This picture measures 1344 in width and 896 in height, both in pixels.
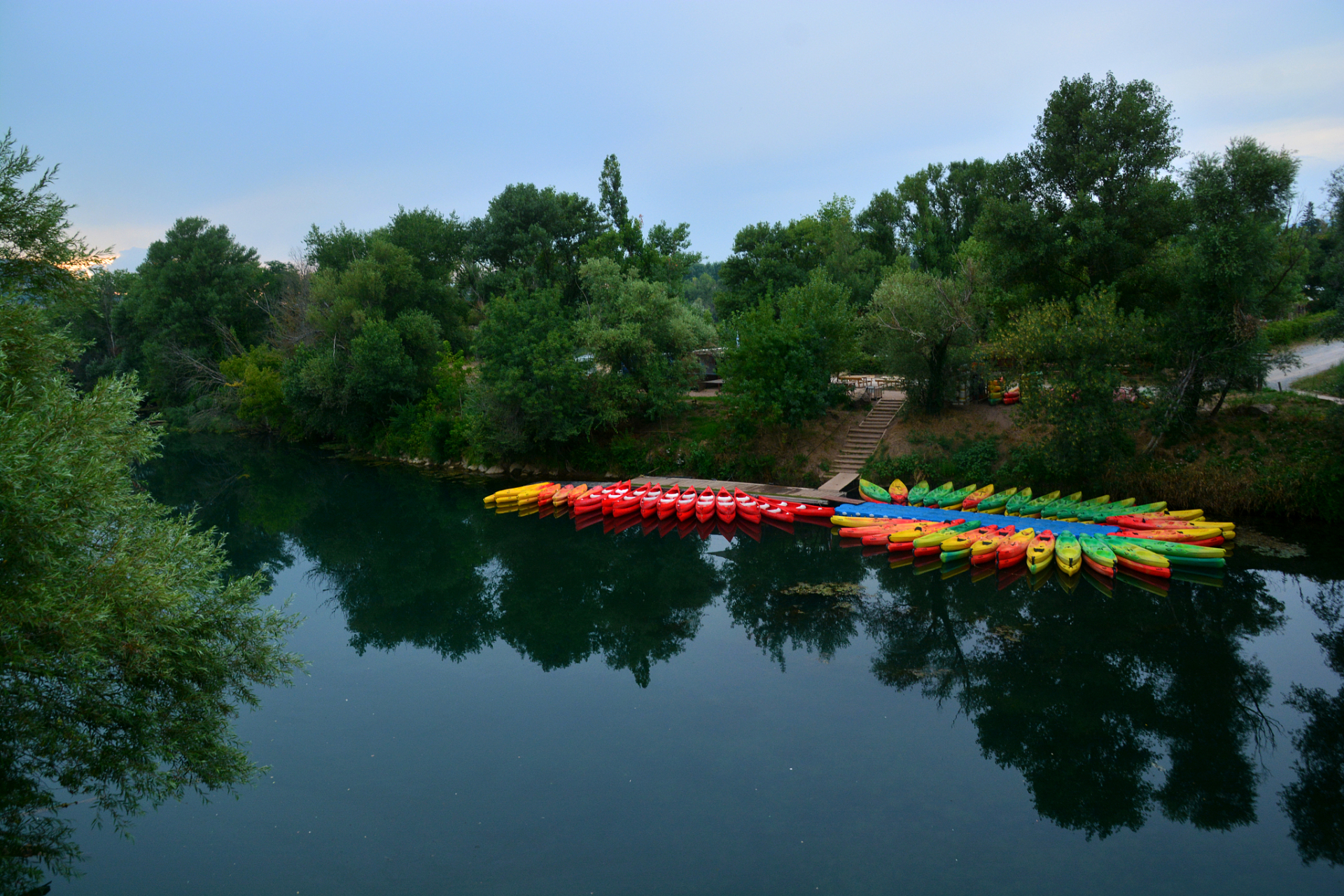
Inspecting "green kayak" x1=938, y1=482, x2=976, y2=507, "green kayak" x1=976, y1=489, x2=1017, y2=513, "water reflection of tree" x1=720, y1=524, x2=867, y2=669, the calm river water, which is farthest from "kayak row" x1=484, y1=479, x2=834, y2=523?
"green kayak" x1=976, y1=489, x2=1017, y2=513

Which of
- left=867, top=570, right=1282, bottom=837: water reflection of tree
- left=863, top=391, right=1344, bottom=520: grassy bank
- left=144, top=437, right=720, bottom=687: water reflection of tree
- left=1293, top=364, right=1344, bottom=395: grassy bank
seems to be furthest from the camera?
left=1293, top=364, right=1344, bottom=395: grassy bank

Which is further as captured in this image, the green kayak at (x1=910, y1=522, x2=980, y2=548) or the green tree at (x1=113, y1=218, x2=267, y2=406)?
the green tree at (x1=113, y1=218, x2=267, y2=406)

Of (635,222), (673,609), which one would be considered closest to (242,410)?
(635,222)

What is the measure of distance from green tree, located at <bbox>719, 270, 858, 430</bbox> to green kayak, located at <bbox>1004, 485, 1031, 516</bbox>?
8176 millimetres

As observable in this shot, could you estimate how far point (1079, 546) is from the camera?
2008cm

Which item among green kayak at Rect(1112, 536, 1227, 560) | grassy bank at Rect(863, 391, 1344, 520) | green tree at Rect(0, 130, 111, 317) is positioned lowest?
green kayak at Rect(1112, 536, 1227, 560)

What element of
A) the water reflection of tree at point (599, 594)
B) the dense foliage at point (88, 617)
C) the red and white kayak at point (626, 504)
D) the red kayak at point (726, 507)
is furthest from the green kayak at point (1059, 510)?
the dense foliage at point (88, 617)

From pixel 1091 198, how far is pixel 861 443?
11338 mm

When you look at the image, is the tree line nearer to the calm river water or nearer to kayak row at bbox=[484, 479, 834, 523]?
kayak row at bbox=[484, 479, 834, 523]

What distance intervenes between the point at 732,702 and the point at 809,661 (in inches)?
91.8

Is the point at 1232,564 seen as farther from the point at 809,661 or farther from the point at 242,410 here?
the point at 242,410

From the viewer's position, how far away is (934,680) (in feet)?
50.2

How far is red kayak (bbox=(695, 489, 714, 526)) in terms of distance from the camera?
2667 cm

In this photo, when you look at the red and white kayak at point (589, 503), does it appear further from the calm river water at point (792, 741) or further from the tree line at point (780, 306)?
the calm river water at point (792, 741)
